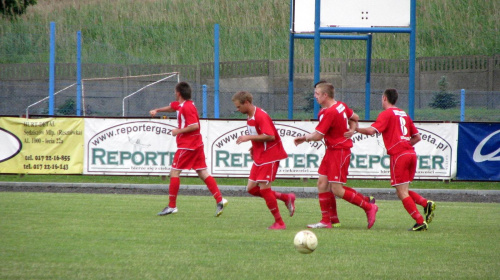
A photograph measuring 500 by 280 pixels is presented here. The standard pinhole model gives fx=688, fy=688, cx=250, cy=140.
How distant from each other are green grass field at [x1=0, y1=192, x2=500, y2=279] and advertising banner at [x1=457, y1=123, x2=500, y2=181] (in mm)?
5672

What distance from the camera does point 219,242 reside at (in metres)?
7.96

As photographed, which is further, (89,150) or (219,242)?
(89,150)

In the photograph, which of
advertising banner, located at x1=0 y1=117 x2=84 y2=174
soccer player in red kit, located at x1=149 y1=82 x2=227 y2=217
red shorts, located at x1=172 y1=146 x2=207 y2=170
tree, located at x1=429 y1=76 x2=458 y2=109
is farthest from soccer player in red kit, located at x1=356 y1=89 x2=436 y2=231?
tree, located at x1=429 y1=76 x2=458 y2=109

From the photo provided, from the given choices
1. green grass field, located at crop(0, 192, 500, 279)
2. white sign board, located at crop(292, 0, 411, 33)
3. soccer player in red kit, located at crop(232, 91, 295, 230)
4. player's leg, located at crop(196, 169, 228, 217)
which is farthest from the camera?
white sign board, located at crop(292, 0, 411, 33)

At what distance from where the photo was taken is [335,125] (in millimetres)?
9242

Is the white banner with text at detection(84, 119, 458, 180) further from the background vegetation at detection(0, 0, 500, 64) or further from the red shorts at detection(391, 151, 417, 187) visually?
the background vegetation at detection(0, 0, 500, 64)

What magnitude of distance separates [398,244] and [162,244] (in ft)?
8.99

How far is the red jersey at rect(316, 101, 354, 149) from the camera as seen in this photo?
9.12 m

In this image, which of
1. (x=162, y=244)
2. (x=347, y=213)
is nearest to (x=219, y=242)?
(x=162, y=244)

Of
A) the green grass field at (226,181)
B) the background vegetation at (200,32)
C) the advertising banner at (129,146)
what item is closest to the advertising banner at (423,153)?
the green grass field at (226,181)

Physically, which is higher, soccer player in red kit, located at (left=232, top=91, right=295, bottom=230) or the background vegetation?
the background vegetation

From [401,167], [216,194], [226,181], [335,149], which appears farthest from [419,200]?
[226,181]

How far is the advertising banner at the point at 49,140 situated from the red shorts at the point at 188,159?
722cm

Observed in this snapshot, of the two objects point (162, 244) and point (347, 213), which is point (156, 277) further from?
point (347, 213)
